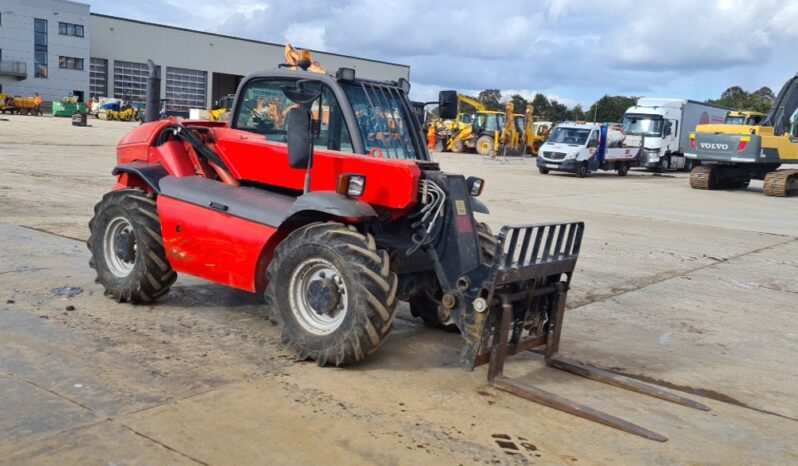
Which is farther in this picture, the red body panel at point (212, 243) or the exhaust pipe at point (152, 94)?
the exhaust pipe at point (152, 94)

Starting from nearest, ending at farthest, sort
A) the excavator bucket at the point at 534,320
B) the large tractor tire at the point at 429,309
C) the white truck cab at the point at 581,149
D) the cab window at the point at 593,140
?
the excavator bucket at the point at 534,320, the large tractor tire at the point at 429,309, the white truck cab at the point at 581,149, the cab window at the point at 593,140

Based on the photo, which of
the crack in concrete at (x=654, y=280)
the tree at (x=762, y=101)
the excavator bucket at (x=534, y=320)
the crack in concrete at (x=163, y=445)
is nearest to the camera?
the crack in concrete at (x=163, y=445)

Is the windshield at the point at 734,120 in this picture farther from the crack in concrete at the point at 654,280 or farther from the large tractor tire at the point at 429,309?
the large tractor tire at the point at 429,309

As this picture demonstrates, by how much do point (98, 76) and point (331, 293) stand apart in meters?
75.3

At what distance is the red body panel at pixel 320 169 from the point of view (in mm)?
5430

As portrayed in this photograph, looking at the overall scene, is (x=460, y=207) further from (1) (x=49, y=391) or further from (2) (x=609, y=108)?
(2) (x=609, y=108)

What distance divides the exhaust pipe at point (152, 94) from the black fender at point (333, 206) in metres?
2.88

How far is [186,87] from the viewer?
75.7m

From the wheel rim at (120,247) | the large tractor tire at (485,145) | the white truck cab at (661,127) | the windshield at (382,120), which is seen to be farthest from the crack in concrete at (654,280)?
the large tractor tire at (485,145)

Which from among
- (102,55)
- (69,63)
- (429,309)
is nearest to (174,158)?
(429,309)

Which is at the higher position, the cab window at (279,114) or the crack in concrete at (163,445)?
the cab window at (279,114)

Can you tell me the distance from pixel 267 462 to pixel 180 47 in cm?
7650

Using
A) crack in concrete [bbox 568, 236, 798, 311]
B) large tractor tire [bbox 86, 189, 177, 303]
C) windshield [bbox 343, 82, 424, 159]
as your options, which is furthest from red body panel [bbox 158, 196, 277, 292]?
crack in concrete [bbox 568, 236, 798, 311]

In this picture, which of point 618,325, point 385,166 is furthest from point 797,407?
point 385,166
